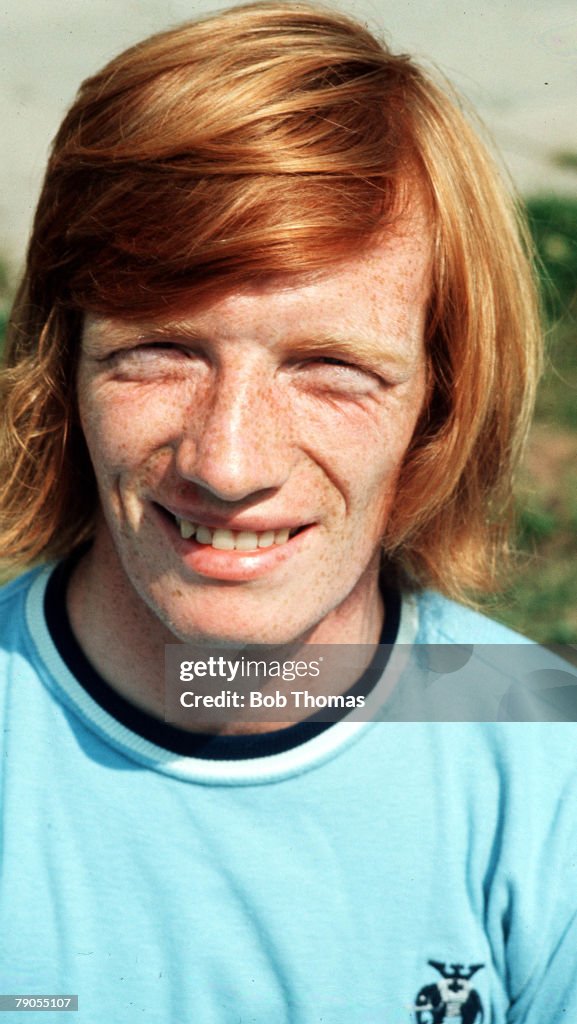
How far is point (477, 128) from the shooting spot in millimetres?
2061

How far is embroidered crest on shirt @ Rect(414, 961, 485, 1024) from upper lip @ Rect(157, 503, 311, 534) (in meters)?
0.80

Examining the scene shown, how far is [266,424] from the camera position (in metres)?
1.63

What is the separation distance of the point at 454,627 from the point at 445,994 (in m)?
0.66

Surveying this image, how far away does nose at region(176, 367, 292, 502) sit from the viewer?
1.59 m

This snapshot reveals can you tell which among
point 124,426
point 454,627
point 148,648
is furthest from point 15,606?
point 454,627

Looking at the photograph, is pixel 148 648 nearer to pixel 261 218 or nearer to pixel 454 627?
pixel 454 627

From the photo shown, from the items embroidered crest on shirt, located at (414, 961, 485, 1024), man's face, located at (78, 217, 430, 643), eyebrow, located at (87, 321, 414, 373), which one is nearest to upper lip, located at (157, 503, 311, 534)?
man's face, located at (78, 217, 430, 643)

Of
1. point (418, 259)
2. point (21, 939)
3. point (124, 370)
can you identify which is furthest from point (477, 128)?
point (21, 939)

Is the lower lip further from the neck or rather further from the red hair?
the red hair

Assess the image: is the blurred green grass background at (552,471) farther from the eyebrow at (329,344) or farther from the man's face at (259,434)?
the eyebrow at (329,344)

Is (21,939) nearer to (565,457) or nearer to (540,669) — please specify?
(540,669)

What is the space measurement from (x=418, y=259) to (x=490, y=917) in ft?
3.66

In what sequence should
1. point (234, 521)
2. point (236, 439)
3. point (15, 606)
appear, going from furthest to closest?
point (15, 606)
point (234, 521)
point (236, 439)

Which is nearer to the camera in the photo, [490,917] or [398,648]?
[490,917]
